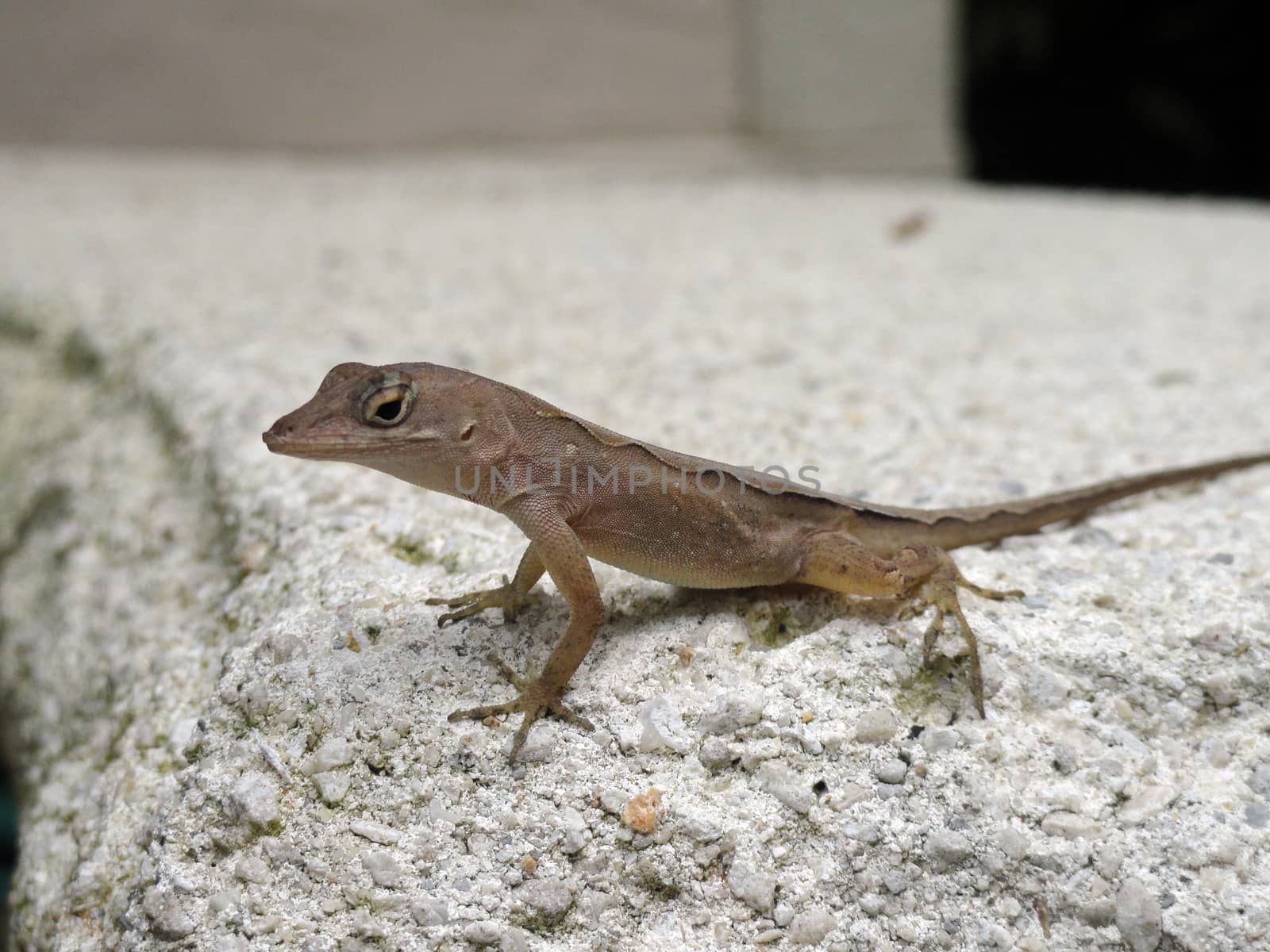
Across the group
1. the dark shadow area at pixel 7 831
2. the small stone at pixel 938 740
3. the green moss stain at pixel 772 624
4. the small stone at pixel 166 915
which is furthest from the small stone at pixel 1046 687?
the dark shadow area at pixel 7 831

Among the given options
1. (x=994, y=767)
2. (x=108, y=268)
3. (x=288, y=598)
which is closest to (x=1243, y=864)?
(x=994, y=767)

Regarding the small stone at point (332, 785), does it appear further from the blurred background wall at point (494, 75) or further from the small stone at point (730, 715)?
the blurred background wall at point (494, 75)

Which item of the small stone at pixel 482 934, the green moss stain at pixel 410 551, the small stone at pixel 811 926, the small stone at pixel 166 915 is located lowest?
the small stone at pixel 811 926

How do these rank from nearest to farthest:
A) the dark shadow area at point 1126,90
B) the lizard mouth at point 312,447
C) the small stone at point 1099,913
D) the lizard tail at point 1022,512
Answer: the lizard mouth at point 312,447 < the small stone at point 1099,913 < the lizard tail at point 1022,512 < the dark shadow area at point 1126,90

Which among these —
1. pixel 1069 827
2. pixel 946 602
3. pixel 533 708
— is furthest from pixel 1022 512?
pixel 533 708

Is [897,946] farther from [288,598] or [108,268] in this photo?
[108,268]

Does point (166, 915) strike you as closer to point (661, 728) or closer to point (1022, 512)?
point (661, 728)

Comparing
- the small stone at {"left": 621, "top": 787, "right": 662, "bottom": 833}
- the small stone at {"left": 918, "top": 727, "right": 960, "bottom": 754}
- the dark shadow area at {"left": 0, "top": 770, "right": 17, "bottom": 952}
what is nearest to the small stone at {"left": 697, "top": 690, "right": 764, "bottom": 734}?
the small stone at {"left": 621, "top": 787, "right": 662, "bottom": 833}
